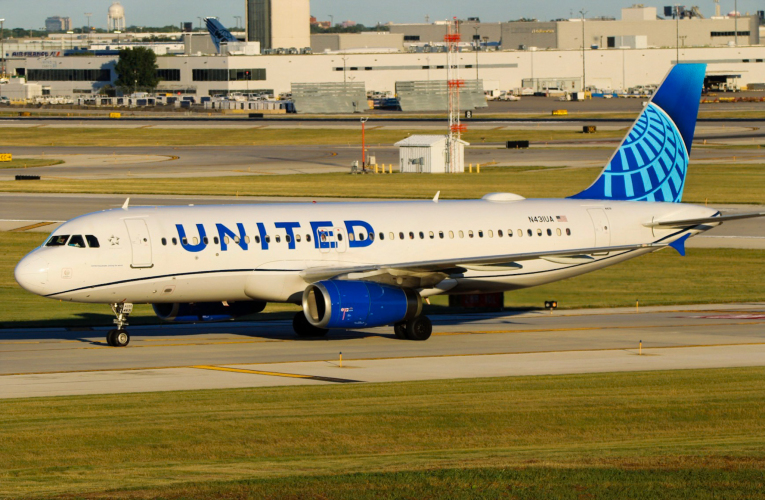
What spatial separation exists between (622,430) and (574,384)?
5.99 metres

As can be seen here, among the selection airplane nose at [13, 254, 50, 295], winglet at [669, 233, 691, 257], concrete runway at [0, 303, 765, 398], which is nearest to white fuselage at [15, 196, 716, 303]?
airplane nose at [13, 254, 50, 295]

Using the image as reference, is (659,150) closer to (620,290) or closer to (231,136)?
(620,290)

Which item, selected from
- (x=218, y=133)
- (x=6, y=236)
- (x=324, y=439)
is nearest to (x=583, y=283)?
(x=324, y=439)

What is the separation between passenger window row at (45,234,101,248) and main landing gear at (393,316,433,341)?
35.9 feet

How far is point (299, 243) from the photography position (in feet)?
127

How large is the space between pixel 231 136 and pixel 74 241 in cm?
12568

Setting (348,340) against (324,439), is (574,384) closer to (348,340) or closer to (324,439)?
(324,439)

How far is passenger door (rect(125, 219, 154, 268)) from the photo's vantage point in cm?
3662

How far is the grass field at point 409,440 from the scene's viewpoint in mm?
17812

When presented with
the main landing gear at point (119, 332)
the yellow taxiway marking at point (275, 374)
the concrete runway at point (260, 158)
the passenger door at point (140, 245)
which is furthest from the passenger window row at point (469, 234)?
the concrete runway at point (260, 158)

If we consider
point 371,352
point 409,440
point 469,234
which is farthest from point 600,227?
point 409,440

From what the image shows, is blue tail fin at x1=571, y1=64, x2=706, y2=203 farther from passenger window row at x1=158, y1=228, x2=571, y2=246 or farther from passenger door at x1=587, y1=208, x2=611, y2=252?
passenger window row at x1=158, y1=228, x2=571, y2=246

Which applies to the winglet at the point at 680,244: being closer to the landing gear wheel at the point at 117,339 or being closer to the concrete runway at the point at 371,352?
the concrete runway at the point at 371,352

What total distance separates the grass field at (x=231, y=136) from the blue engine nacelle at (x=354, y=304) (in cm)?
10885
